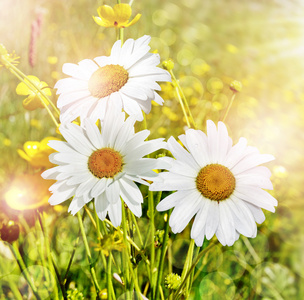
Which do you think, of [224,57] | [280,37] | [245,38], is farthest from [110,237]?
[280,37]

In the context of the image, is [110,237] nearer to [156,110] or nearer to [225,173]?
[225,173]

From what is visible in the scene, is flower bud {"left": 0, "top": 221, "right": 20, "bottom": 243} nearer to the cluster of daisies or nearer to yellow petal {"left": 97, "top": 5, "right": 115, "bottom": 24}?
the cluster of daisies

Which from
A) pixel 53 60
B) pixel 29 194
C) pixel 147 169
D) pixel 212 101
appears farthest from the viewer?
pixel 212 101

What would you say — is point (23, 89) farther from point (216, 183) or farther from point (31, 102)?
point (216, 183)

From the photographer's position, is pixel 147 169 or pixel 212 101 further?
pixel 212 101

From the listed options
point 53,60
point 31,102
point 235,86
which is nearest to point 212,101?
point 53,60

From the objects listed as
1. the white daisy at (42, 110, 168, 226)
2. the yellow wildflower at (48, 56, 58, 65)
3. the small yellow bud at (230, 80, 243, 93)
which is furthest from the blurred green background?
the white daisy at (42, 110, 168, 226)

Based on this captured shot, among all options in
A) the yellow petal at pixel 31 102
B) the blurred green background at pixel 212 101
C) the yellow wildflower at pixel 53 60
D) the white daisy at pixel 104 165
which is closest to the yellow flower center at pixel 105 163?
the white daisy at pixel 104 165

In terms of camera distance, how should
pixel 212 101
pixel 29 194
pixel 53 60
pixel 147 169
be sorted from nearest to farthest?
pixel 147 169 < pixel 29 194 < pixel 53 60 < pixel 212 101
